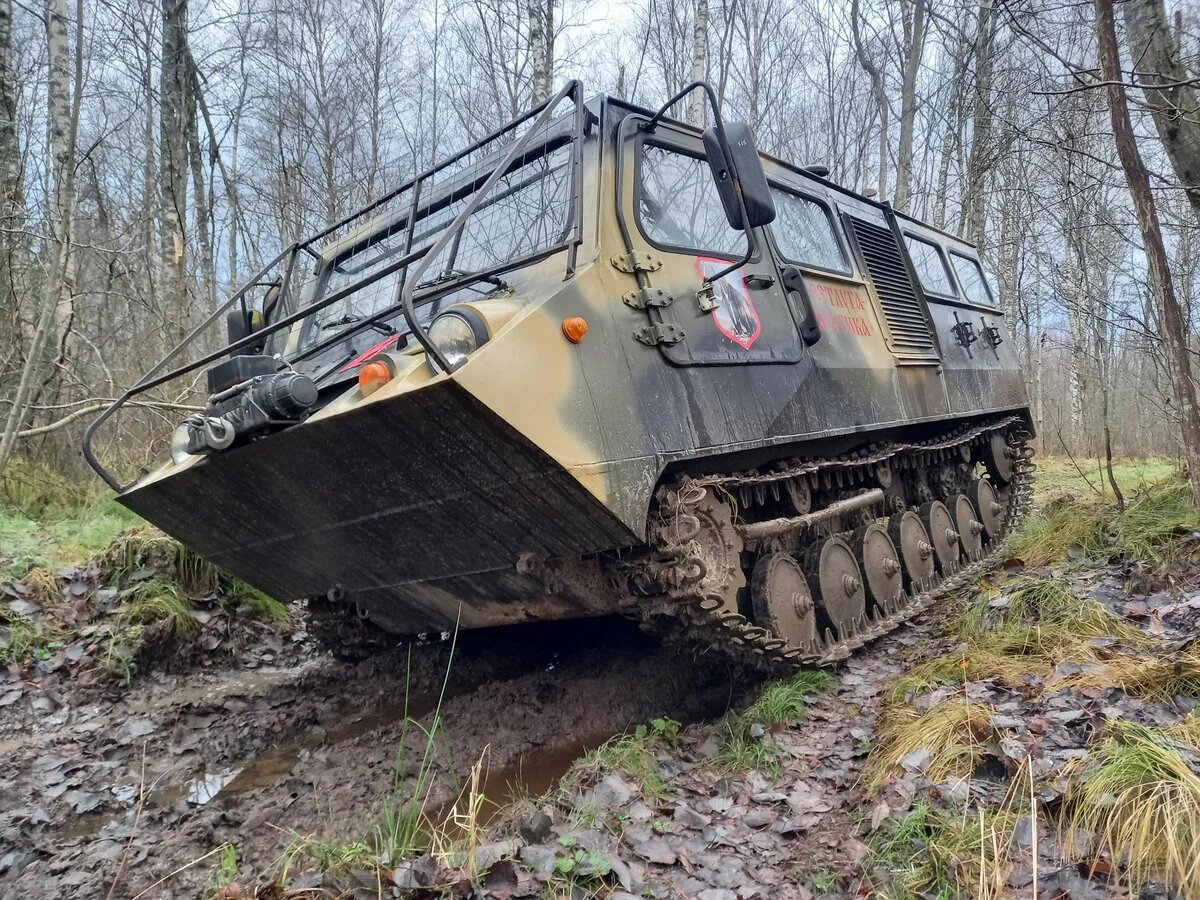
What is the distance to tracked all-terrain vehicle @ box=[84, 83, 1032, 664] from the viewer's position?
3.01 metres

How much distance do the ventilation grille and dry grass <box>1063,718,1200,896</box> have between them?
3.52m

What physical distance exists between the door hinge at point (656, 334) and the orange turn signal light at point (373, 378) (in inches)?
41.6

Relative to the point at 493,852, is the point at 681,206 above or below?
above

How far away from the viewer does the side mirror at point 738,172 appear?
3.52m

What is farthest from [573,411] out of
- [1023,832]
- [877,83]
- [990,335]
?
[877,83]

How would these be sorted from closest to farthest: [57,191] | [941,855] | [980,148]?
1. [941,855]
2. [57,191]
3. [980,148]

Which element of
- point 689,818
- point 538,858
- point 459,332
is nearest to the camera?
point 538,858

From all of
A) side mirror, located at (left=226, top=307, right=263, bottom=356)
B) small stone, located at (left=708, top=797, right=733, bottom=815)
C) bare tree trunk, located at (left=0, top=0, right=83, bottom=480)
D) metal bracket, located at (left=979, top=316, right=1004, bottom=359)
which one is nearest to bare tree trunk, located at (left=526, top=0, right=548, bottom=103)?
bare tree trunk, located at (left=0, top=0, right=83, bottom=480)

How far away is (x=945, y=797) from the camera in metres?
A: 2.79

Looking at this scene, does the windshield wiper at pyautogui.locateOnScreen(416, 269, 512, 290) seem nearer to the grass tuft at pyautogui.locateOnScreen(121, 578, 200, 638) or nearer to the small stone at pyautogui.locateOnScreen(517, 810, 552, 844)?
the small stone at pyautogui.locateOnScreen(517, 810, 552, 844)

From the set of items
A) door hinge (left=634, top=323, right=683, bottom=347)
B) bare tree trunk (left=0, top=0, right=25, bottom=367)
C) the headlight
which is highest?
bare tree trunk (left=0, top=0, right=25, bottom=367)

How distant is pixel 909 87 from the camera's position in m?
17.1

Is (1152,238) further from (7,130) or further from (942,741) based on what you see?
(7,130)

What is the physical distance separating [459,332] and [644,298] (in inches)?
37.0
